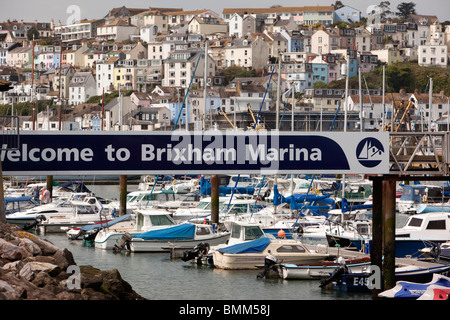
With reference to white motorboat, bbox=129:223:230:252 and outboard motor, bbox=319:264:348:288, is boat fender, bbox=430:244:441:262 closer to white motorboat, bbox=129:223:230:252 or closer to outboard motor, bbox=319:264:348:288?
outboard motor, bbox=319:264:348:288

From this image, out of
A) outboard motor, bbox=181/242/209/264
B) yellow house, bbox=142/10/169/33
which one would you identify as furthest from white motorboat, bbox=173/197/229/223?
yellow house, bbox=142/10/169/33

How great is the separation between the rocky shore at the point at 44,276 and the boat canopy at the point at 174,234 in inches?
437

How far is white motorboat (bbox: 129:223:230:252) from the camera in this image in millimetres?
29719

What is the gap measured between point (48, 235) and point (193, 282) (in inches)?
477

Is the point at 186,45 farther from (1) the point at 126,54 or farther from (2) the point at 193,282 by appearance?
(2) the point at 193,282

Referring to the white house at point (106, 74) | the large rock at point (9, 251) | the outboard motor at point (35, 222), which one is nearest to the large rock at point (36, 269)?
the large rock at point (9, 251)

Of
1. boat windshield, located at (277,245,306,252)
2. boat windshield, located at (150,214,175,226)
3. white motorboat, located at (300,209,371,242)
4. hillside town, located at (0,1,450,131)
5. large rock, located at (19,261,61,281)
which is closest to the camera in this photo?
large rock, located at (19,261,61,281)

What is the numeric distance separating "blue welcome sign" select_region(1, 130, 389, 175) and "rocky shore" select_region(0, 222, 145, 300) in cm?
152

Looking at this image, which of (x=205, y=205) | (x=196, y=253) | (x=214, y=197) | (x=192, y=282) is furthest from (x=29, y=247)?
(x=205, y=205)

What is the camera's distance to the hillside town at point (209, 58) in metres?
115

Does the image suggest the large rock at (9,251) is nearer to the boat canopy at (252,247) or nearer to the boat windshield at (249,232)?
the boat canopy at (252,247)

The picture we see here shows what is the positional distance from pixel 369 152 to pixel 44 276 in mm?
6202

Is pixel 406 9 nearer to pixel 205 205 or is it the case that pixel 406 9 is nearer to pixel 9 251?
pixel 205 205

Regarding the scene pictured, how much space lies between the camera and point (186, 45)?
→ 480 feet
